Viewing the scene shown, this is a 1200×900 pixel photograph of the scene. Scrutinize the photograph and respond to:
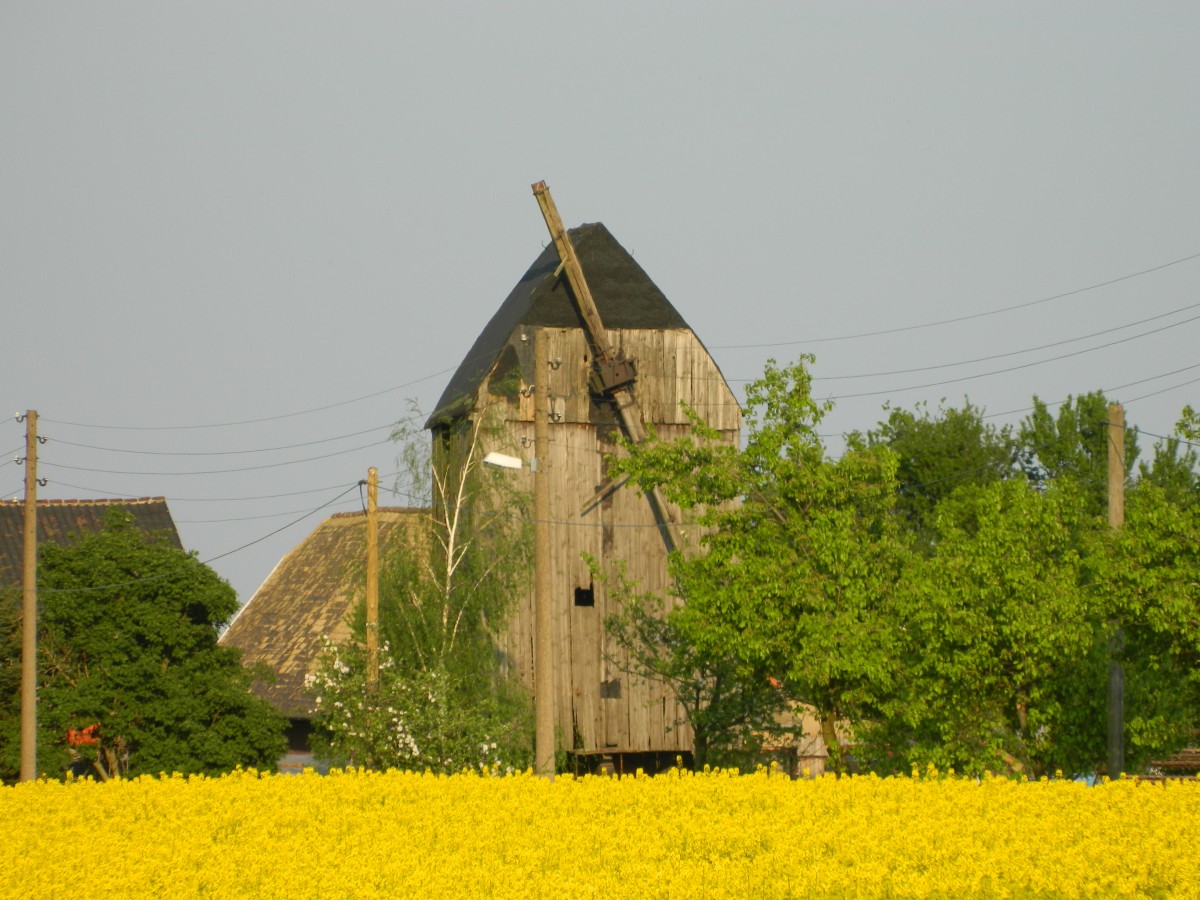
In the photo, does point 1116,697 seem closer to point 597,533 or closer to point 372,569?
point 372,569

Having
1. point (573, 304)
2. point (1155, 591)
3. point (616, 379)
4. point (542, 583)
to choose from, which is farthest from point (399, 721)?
point (1155, 591)

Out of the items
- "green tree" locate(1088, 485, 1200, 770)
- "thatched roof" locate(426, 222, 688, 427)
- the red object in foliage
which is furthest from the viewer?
"thatched roof" locate(426, 222, 688, 427)

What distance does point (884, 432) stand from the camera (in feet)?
220

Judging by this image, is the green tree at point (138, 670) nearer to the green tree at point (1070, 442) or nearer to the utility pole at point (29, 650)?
the utility pole at point (29, 650)

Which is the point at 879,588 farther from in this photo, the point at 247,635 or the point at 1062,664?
the point at 247,635

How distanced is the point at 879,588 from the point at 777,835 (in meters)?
12.4

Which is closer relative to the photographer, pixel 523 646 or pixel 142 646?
pixel 142 646

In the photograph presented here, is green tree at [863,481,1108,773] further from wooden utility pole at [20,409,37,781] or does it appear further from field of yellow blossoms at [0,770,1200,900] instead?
wooden utility pole at [20,409,37,781]

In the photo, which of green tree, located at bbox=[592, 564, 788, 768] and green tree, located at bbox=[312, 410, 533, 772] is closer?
green tree, located at bbox=[312, 410, 533, 772]

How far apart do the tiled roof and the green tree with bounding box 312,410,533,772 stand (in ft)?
32.5

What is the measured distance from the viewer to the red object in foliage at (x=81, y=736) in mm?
34219

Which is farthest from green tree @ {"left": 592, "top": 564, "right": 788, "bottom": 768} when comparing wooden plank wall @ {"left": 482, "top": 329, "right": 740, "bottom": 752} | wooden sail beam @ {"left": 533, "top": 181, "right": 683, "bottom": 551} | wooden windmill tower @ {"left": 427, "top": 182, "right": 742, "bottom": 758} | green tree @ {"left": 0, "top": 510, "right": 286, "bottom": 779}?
green tree @ {"left": 0, "top": 510, "right": 286, "bottom": 779}

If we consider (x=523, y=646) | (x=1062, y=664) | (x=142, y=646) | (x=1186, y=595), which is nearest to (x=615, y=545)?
(x=523, y=646)

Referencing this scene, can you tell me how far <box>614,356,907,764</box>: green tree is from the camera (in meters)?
30.0
